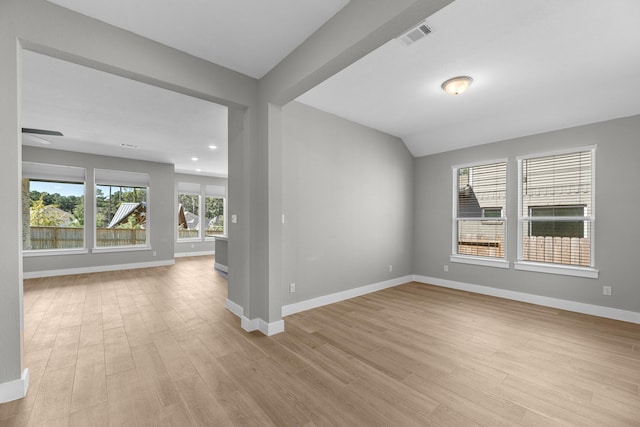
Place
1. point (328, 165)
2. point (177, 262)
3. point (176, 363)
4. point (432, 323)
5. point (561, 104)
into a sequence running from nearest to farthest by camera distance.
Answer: point (176, 363) < point (432, 323) < point (561, 104) < point (328, 165) < point (177, 262)

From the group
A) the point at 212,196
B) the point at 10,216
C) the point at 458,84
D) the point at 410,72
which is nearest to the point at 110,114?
the point at 10,216

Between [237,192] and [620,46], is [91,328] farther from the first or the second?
[620,46]

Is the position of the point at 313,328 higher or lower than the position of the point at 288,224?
lower

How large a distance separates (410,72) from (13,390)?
4.32 m

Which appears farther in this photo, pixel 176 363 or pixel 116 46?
pixel 176 363

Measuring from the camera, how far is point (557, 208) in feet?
13.2

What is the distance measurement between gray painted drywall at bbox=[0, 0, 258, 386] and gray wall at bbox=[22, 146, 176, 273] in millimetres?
5466

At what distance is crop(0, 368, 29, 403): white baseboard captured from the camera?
179cm

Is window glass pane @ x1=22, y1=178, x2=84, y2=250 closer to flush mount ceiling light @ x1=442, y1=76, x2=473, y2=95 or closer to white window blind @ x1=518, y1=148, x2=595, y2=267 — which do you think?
flush mount ceiling light @ x1=442, y1=76, x2=473, y2=95

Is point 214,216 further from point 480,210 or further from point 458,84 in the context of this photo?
point 458,84

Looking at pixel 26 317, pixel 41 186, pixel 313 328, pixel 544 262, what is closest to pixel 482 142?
pixel 544 262

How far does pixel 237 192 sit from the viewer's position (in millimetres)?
3436

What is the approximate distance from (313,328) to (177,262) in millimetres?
6339

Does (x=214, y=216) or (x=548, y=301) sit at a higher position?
(x=214, y=216)
